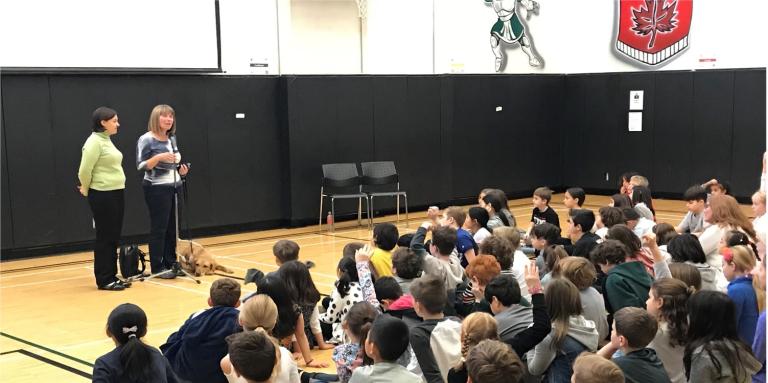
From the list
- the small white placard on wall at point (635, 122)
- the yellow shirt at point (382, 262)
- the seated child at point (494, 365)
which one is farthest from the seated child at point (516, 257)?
the small white placard on wall at point (635, 122)

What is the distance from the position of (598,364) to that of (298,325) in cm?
274

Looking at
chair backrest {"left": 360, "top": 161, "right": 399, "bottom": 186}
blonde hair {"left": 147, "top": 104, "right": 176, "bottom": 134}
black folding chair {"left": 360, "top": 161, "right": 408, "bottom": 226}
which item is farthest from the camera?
chair backrest {"left": 360, "top": 161, "right": 399, "bottom": 186}

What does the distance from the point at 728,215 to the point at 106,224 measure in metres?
5.27

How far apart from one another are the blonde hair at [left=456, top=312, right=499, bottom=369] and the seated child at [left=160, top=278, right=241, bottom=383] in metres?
1.48

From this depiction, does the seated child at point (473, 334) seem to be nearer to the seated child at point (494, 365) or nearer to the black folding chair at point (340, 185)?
the seated child at point (494, 365)

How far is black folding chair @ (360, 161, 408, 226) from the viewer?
12.5 meters

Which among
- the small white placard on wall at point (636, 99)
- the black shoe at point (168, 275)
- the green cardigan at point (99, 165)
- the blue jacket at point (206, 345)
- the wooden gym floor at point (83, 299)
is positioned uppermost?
the small white placard on wall at point (636, 99)

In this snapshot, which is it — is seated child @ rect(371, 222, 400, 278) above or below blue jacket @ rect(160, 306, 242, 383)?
above

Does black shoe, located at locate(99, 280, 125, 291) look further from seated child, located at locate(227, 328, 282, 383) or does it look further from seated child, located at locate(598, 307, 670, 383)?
seated child, located at locate(598, 307, 670, 383)

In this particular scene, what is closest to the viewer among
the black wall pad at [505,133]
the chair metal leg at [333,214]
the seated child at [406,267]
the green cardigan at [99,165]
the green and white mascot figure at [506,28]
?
the seated child at [406,267]

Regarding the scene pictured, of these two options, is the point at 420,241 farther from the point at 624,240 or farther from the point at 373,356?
the point at 373,356

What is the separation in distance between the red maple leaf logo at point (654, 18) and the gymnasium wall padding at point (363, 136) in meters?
0.72

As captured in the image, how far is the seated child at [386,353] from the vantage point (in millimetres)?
3840

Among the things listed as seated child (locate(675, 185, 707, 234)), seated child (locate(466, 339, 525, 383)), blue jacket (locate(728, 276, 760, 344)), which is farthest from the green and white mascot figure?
seated child (locate(466, 339, 525, 383))
